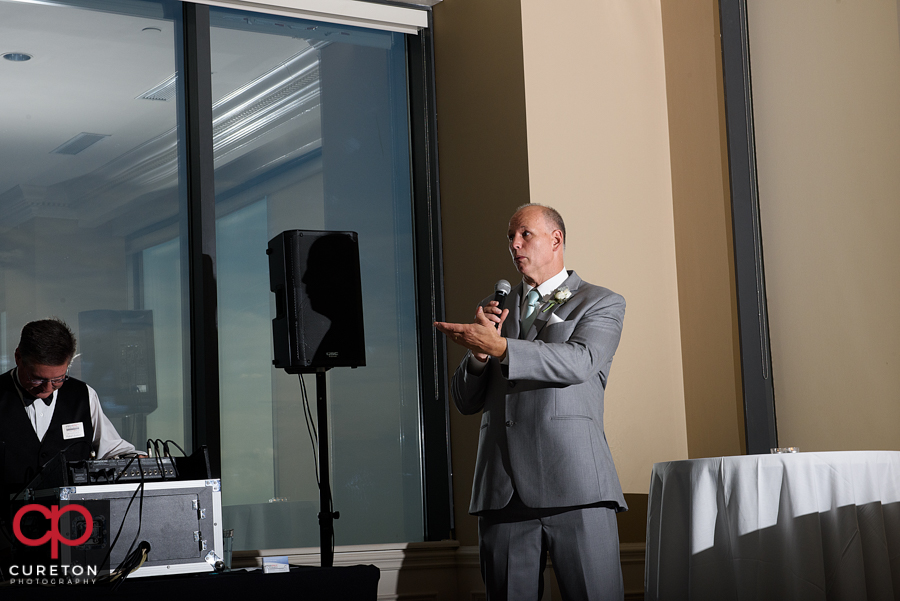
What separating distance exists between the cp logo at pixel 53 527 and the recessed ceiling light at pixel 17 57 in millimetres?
2422

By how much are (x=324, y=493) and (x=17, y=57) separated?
238 centimetres

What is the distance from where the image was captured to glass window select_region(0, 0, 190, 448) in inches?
161

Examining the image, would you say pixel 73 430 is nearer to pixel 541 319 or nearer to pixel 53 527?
pixel 53 527

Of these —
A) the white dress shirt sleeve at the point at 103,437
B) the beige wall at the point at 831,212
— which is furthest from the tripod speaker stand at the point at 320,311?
the beige wall at the point at 831,212

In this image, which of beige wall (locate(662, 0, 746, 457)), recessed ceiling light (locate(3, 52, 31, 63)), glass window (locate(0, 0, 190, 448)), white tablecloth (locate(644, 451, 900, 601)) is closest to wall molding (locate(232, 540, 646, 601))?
glass window (locate(0, 0, 190, 448))

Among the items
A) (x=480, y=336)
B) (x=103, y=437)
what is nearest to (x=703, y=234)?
(x=480, y=336)

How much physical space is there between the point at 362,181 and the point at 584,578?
2.68 meters

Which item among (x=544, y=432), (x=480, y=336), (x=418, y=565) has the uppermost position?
(x=480, y=336)

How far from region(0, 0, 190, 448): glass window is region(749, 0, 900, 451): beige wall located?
8.62 ft

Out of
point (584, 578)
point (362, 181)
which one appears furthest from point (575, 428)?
point (362, 181)

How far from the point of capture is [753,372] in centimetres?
403

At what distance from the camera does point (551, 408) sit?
2.66 meters

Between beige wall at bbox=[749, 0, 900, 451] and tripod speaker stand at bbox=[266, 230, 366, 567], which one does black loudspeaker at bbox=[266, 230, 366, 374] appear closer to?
tripod speaker stand at bbox=[266, 230, 366, 567]

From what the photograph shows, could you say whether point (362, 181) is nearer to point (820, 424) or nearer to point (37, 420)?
point (37, 420)
